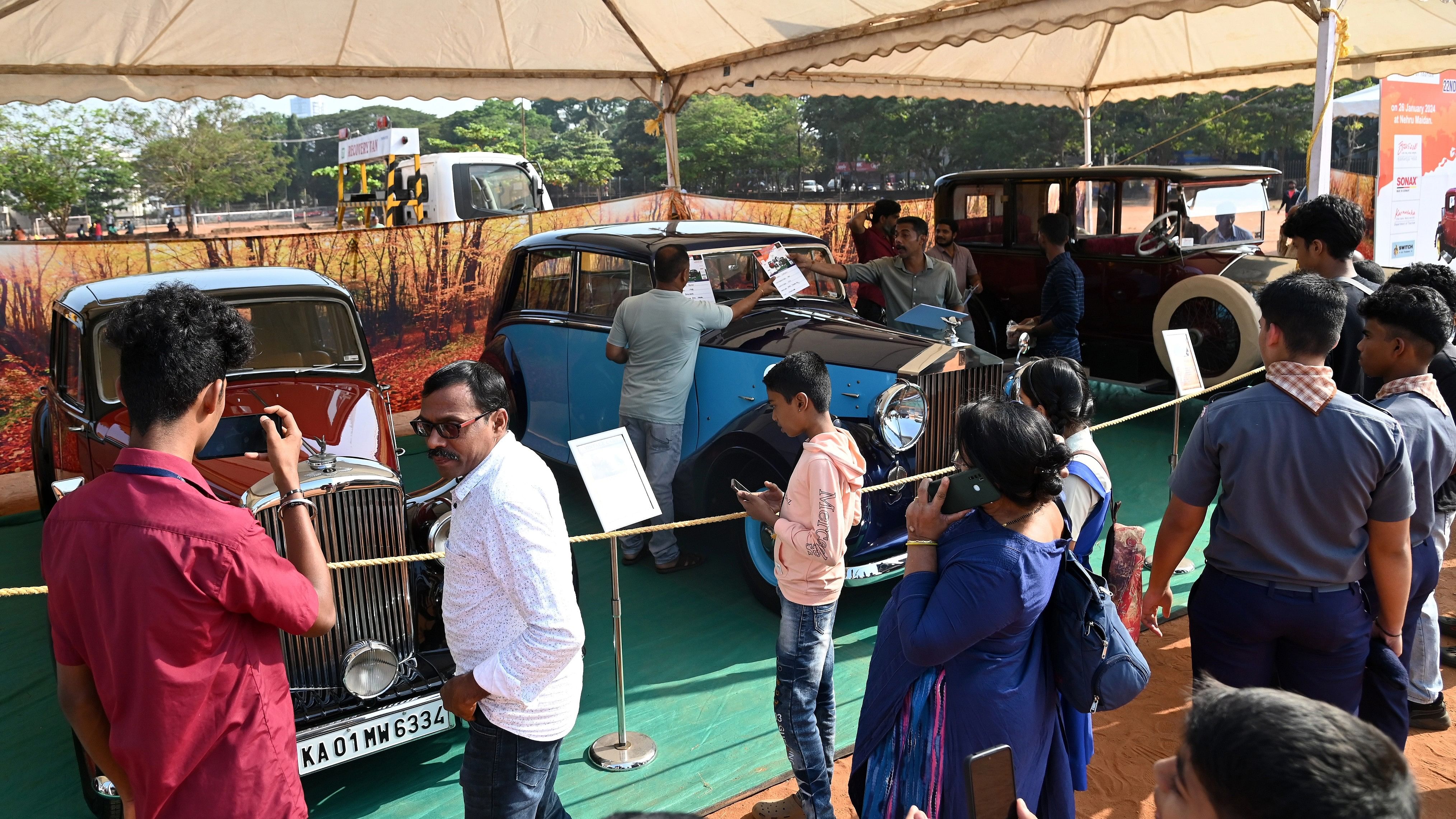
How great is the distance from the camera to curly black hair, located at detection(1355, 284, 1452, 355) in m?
3.08

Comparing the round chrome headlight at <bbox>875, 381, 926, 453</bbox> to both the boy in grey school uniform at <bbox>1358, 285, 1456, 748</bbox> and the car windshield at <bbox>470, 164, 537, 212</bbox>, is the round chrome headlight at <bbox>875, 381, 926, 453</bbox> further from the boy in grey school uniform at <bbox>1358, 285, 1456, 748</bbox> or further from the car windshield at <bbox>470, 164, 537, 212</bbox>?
the car windshield at <bbox>470, 164, 537, 212</bbox>

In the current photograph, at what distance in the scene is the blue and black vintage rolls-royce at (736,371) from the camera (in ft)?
15.0

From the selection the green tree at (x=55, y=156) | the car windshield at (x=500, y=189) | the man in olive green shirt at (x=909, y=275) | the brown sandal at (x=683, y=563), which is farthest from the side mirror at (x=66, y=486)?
the green tree at (x=55, y=156)

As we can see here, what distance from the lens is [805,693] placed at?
9.59ft

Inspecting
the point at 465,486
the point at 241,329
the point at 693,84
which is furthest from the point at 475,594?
the point at 693,84

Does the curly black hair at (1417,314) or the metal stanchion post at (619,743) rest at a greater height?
the curly black hair at (1417,314)

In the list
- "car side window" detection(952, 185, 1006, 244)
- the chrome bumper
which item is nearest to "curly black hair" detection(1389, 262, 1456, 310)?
the chrome bumper

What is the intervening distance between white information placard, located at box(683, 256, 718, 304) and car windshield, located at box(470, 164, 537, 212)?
11305 millimetres

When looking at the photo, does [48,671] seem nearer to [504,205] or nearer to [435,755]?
[435,755]

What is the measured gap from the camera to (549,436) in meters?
6.38

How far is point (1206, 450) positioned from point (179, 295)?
8.63ft

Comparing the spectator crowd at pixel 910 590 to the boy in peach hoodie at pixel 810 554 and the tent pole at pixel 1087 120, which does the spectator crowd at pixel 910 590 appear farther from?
the tent pole at pixel 1087 120

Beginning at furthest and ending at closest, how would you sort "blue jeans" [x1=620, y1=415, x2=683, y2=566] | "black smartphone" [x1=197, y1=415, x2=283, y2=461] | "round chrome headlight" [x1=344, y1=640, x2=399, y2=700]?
1. "blue jeans" [x1=620, y1=415, x2=683, y2=566]
2. "black smartphone" [x1=197, y1=415, x2=283, y2=461]
3. "round chrome headlight" [x1=344, y1=640, x2=399, y2=700]

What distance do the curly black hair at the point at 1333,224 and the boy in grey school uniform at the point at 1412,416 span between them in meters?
0.65
